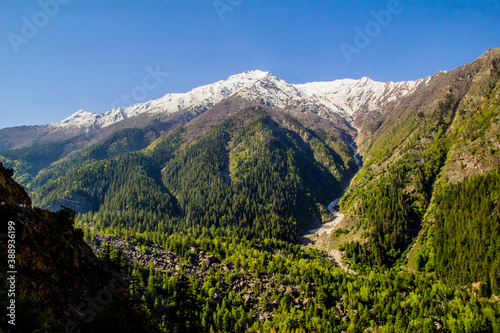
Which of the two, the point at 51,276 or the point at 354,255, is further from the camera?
the point at 354,255

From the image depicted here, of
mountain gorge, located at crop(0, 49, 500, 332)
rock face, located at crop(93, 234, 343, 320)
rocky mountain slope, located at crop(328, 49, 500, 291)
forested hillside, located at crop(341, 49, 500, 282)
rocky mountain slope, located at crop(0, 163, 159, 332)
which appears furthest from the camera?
rocky mountain slope, located at crop(328, 49, 500, 291)

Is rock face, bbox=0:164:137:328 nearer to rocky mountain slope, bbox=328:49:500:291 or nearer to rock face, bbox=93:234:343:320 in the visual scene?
rock face, bbox=93:234:343:320

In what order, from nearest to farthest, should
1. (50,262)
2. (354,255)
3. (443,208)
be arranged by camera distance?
1. (50,262)
2. (443,208)
3. (354,255)

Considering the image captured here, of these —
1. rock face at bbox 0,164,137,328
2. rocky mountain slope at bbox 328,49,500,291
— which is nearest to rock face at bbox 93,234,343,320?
rocky mountain slope at bbox 328,49,500,291

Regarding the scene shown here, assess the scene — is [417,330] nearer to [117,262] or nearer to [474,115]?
[117,262]

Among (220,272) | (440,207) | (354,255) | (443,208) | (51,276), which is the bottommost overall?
(354,255)

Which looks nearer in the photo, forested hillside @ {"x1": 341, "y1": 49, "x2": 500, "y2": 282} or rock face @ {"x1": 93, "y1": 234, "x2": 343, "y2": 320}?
rock face @ {"x1": 93, "y1": 234, "x2": 343, "y2": 320}

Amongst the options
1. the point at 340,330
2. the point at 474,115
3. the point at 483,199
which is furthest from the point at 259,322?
the point at 474,115

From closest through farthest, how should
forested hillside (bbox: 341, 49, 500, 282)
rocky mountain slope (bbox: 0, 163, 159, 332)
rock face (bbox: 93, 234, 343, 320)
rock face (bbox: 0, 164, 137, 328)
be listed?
rocky mountain slope (bbox: 0, 163, 159, 332), rock face (bbox: 0, 164, 137, 328), rock face (bbox: 93, 234, 343, 320), forested hillside (bbox: 341, 49, 500, 282)

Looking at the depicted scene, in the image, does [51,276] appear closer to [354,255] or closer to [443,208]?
[354,255]

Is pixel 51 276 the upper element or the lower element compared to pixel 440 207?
upper

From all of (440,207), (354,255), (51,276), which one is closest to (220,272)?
(354,255)
